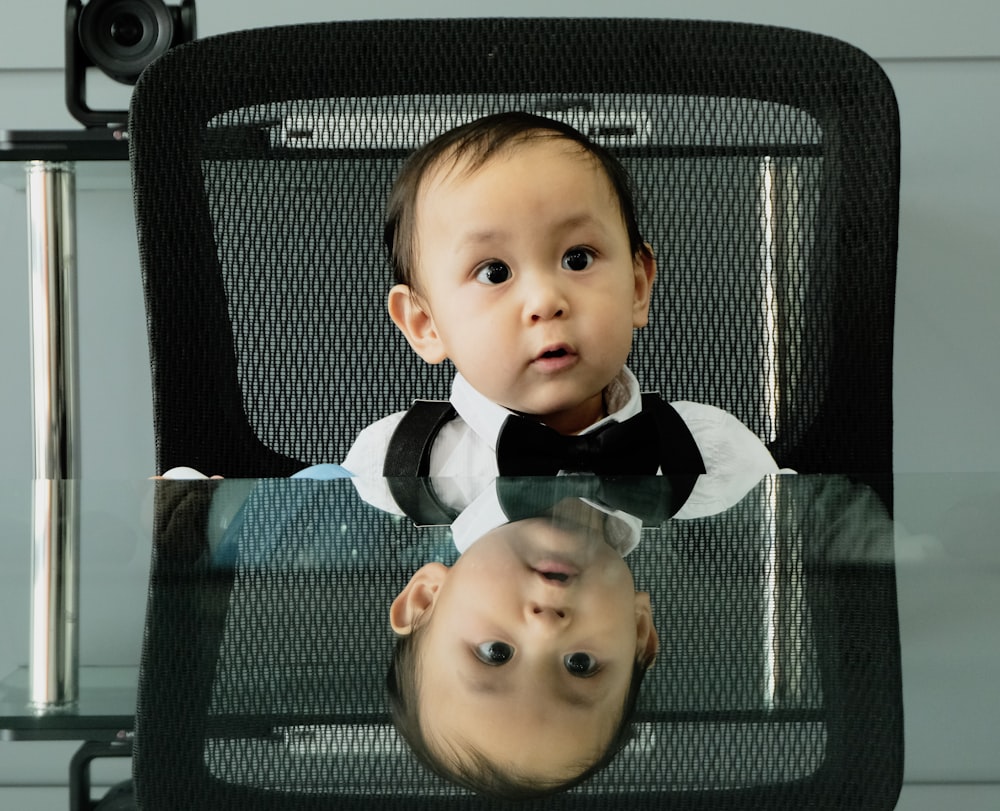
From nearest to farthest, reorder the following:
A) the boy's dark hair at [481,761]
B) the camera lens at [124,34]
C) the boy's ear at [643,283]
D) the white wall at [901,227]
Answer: the boy's dark hair at [481,761] → the boy's ear at [643,283] → the camera lens at [124,34] → the white wall at [901,227]

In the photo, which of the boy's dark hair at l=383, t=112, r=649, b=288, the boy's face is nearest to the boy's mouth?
the boy's face

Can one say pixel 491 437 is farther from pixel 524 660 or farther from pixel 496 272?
pixel 524 660

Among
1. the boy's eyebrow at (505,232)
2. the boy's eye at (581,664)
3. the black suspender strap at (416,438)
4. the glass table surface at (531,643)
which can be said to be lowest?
the black suspender strap at (416,438)

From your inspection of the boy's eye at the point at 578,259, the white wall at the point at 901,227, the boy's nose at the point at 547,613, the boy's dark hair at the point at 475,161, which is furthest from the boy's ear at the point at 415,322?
the white wall at the point at 901,227

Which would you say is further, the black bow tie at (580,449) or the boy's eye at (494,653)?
the black bow tie at (580,449)

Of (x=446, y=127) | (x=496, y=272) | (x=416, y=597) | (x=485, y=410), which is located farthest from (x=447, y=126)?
(x=416, y=597)

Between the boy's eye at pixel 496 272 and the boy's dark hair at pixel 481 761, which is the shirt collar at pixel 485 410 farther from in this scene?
the boy's dark hair at pixel 481 761

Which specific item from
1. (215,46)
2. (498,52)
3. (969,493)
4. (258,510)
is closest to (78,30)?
(215,46)

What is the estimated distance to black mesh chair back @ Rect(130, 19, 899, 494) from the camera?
2.86 feet

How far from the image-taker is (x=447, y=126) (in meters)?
0.91

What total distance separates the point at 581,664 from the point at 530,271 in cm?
67

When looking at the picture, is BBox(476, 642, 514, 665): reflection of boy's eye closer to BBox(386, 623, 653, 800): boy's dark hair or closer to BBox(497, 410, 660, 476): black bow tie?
BBox(386, 623, 653, 800): boy's dark hair

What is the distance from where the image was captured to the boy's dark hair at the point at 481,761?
0.20 metres

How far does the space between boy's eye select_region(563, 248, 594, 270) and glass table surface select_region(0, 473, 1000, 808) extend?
15.3 inches
